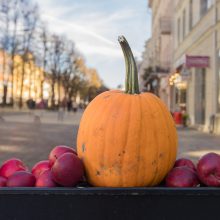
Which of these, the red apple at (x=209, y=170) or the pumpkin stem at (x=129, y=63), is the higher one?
the pumpkin stem at (x=129, y=63)

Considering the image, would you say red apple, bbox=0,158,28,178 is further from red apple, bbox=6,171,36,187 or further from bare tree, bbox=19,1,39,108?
bare tree, bbox=19,1,39,108

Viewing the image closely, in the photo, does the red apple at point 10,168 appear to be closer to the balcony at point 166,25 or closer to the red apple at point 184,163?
the red apple at point 184,163

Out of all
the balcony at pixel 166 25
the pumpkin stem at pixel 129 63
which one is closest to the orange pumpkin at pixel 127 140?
the pumpkin stem at pixel 129 63

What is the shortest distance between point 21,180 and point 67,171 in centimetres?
27

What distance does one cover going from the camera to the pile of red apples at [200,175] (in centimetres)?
246

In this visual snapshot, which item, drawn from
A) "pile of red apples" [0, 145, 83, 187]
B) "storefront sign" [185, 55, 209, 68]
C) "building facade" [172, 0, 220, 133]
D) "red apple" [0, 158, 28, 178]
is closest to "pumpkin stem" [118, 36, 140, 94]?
"pile of red apples" [0, 145, 83, 187]

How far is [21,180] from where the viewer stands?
248cm

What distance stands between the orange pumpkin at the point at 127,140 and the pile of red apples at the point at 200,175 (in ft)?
0.24

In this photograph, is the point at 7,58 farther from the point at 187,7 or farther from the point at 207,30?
the point at 207,30
